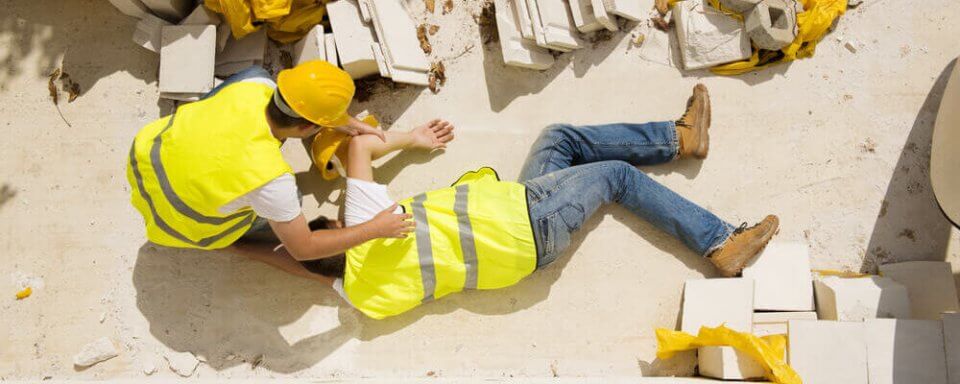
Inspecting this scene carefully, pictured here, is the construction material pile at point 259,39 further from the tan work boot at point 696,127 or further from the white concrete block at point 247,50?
the tan work boot at point 696,127

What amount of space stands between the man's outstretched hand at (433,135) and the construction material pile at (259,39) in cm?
25

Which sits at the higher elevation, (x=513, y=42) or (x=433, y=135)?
(x=513, y=42)

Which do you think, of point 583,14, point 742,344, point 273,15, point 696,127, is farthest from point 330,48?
point 742,344

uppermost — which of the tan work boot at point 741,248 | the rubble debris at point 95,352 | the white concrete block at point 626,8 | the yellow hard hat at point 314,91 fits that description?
the yellow hard hat at point 314,91

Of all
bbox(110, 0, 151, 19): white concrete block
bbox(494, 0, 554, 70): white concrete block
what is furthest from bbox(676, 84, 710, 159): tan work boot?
bbox(110, 0, 151, 19): white concrete block

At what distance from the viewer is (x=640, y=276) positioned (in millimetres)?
4078

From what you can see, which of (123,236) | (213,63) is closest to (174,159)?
(213,63)

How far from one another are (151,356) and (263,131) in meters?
1.68

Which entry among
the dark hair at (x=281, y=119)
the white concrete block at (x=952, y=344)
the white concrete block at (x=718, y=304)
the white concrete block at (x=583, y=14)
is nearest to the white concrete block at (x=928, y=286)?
the white concrete block at (x=952, y=344)

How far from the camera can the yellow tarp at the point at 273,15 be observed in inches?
151

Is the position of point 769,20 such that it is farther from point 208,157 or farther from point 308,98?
point 208,157

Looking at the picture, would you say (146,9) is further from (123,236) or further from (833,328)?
(833,328)

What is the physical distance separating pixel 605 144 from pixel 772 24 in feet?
3.85

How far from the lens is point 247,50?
4.06 metres
